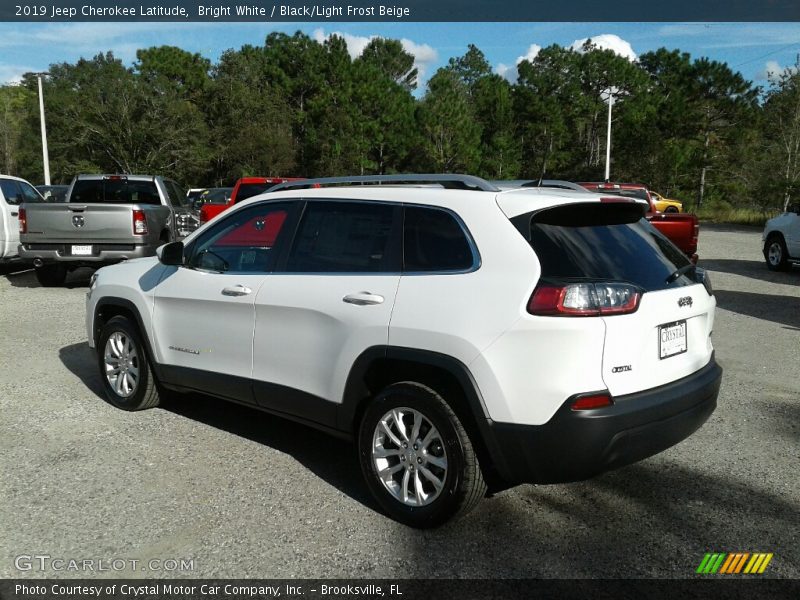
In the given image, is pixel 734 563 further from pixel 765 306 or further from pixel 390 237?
pixel 765 306

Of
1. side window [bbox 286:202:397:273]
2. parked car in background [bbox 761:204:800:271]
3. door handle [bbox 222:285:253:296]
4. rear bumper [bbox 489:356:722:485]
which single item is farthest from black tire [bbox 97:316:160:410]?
parked car in background [bbox 761:204:800:271]

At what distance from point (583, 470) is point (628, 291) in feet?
2.80

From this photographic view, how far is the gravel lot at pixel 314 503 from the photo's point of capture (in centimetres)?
342

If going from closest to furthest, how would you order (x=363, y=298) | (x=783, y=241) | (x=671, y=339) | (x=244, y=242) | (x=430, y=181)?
1. (x=671, y=339)
2. (x=363, y=298)
3. (x=430, y=181)
4. (x=244, y=242)
5. (x=783, y=241)

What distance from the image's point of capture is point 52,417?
5551 mm

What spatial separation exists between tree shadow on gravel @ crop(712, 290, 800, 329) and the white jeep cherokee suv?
6519mm

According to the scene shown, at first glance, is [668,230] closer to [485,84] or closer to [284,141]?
[284,141]

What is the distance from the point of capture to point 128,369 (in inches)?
221

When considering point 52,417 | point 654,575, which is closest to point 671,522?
point 654,575

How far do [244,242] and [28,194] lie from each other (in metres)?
11.6

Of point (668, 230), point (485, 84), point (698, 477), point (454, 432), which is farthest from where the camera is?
point (485, 84)

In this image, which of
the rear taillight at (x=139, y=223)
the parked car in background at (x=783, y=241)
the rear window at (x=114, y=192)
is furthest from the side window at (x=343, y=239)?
the parked car in background at (x=783, y=241)

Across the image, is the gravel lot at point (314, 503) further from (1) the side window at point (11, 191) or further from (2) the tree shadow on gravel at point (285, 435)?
(1) the side window at point (11, 191)

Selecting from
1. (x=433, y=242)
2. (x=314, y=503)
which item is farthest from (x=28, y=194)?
(x=433, y=242)
